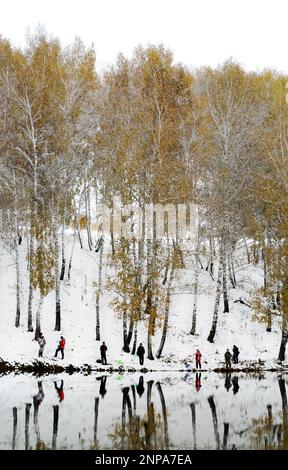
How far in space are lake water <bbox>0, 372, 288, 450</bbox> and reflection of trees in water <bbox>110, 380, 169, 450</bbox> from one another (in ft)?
0.09

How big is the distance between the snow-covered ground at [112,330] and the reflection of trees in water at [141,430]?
1348cm

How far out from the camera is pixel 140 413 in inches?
842

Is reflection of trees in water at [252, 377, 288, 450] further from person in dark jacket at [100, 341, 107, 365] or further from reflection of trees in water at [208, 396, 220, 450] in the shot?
person in dark jacket at [100, 341, 107, 365]

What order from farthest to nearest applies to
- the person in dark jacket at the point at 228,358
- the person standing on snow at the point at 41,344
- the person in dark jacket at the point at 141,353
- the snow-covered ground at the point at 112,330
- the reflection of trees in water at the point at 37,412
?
1. the person in dark jacket at the point at 228,358
2. the snow-covered ground at the point at 112,330
3. the person in dark jacket at the point at 141,353
4. the person standing on snow at the point at 41,344
5. the reflection of trees in water at the point at 37,412

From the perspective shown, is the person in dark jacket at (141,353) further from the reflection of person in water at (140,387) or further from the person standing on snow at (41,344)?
the person standing on snow at (41,344)

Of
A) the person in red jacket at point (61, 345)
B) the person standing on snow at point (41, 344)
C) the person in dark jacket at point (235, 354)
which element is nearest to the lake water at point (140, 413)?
the person in red jacket at point (61, 345)

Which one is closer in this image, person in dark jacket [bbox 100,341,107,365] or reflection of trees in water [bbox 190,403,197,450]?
reflection of trees in water [bbox 190,403,197,450]

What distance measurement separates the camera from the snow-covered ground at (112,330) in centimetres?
3653

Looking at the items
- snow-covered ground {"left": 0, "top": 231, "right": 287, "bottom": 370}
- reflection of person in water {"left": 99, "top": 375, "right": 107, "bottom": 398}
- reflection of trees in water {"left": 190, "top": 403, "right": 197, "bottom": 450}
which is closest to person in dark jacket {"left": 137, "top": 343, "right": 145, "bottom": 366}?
snow-covered ground {"left": 0, "top": 231, "right": 287, "bottom": 370}

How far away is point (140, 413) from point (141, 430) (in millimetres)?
3217

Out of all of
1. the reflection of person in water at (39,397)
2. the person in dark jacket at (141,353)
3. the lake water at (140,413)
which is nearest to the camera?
the lake water at (140,413)

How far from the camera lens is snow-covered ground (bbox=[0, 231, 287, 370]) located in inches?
1438

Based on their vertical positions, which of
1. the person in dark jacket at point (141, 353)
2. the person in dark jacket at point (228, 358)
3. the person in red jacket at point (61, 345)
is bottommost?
the person in dark jacket at point (228, 358)

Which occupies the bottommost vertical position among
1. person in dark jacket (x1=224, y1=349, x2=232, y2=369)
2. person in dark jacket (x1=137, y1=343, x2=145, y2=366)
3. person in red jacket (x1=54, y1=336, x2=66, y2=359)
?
person in dark jacket (x1=224, y1=349, x2=232, y2=369)
